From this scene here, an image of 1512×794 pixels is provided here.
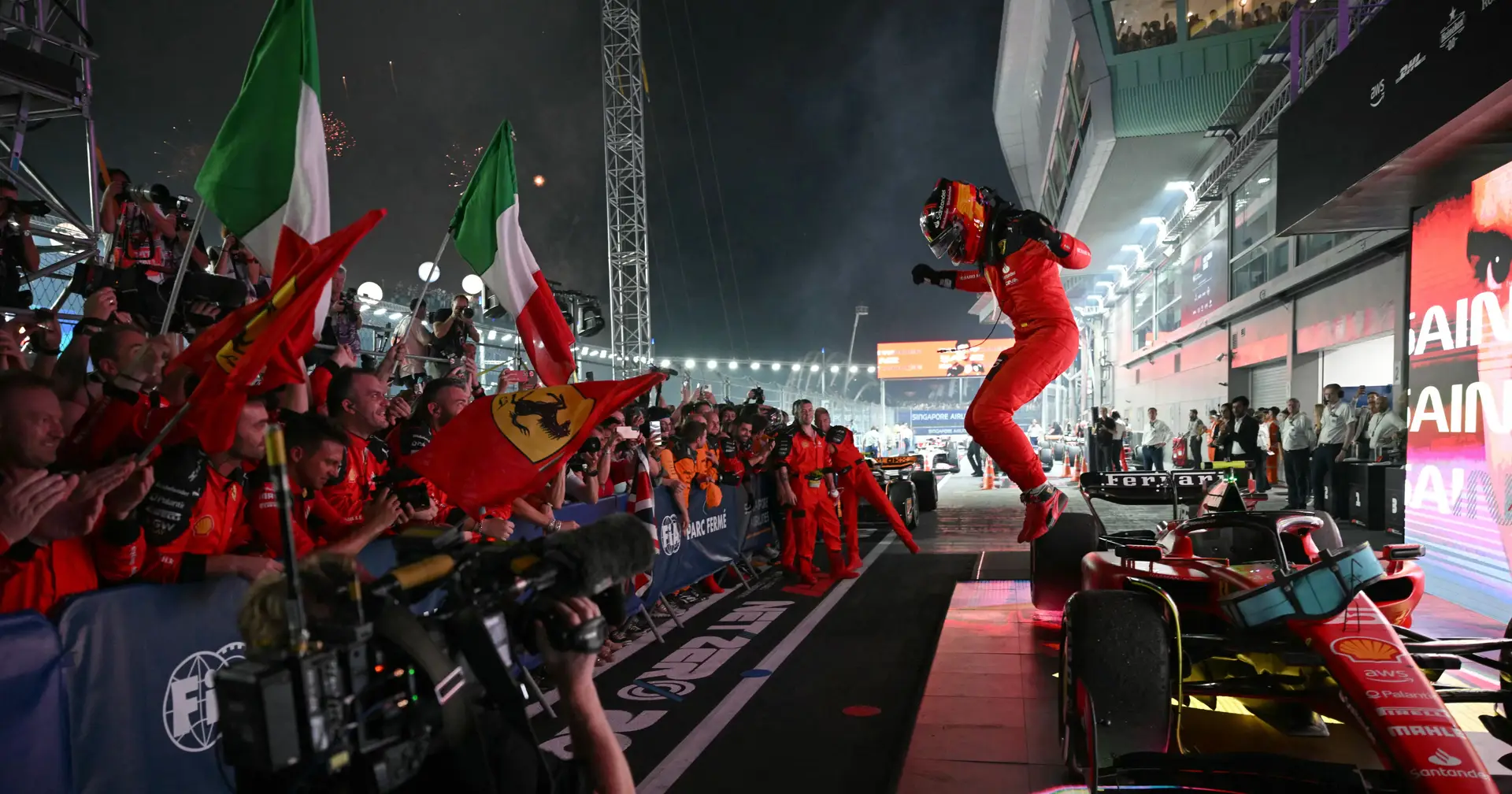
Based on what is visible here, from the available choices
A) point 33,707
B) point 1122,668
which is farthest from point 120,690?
point 1122,668

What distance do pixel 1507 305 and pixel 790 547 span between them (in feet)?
20.9

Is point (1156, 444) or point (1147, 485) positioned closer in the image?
point (1147, 485)

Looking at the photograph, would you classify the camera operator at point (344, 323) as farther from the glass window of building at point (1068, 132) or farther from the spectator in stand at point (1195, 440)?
the glass window of building at point (1068, 132)

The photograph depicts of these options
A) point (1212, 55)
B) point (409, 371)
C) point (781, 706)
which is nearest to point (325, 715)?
point (781, 706)

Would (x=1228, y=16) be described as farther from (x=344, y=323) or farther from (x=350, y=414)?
(x=350, y=414)

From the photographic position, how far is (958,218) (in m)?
4.76

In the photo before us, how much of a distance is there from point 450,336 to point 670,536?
394 centimetres

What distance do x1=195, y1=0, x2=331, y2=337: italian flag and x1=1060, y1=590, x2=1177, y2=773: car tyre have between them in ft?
12.0

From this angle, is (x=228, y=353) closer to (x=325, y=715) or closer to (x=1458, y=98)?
(x=325, y=715)

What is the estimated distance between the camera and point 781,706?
4727 mm

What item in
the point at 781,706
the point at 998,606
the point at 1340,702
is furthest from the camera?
the point at 998,606

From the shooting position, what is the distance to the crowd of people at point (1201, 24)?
774 inches

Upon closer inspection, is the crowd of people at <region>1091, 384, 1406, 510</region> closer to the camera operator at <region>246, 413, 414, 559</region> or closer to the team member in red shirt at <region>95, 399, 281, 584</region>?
the camera operator at <region>246, 413, 414, 559</region>

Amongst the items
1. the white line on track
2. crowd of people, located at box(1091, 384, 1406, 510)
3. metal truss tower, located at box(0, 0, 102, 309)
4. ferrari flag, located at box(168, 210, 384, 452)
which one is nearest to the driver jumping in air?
the white line on track
